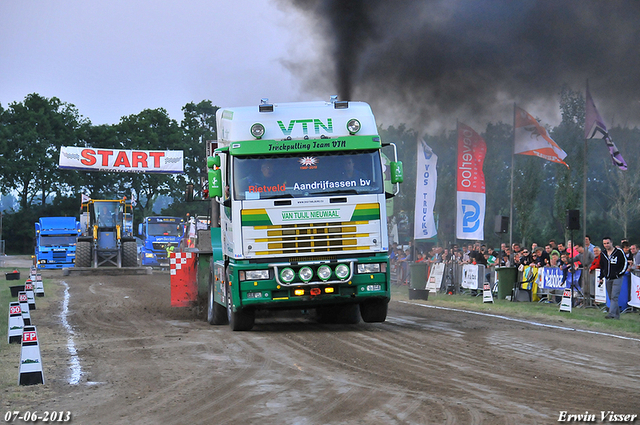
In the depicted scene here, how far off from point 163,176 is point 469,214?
177ft

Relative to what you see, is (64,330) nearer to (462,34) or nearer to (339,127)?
(339,127)

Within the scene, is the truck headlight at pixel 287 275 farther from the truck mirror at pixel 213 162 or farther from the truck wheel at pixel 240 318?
the truck mirror at pixel 213 162

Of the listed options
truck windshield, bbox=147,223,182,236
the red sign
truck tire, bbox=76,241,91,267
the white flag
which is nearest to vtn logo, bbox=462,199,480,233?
the white flag

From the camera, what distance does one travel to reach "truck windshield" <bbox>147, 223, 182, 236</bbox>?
51562 millimetres

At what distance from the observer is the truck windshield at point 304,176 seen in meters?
12.1

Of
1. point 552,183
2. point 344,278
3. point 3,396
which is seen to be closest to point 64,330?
point 344,278

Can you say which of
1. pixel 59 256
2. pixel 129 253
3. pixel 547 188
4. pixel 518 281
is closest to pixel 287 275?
pixel 518 281

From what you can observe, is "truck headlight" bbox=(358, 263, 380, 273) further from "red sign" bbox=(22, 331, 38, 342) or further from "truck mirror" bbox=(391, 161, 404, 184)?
"red sign" bbox=(22, 331, 38, 342)

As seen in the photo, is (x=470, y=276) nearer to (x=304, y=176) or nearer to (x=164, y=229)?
(x=304, y=176)

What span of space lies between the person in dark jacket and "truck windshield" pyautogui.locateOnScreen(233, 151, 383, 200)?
272 inches

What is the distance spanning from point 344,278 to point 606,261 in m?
7.68

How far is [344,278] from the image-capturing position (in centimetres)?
1222

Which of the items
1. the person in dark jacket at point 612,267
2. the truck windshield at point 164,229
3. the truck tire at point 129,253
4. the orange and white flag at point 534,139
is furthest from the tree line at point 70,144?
the person in dark jacket at point 612,267

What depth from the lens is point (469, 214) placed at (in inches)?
1022
